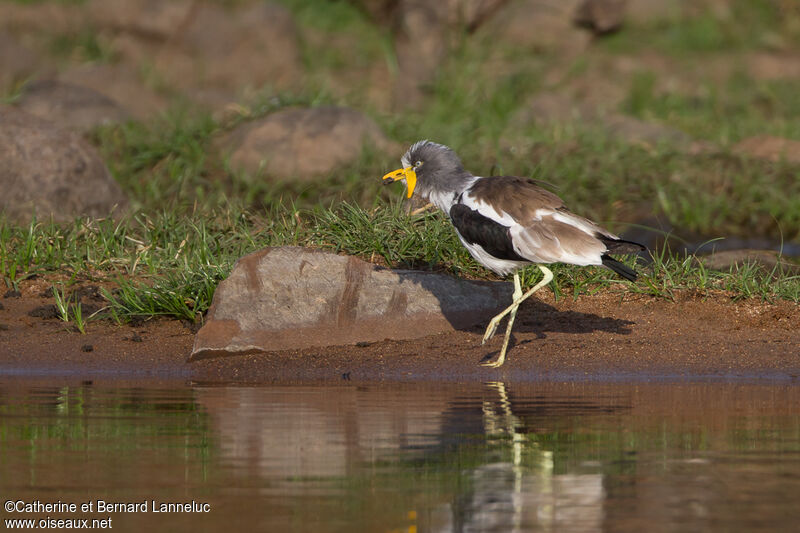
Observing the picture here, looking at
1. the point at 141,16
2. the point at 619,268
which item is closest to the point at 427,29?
the point at 141,16

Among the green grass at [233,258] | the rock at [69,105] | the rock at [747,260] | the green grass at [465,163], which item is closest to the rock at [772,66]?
the green grass at [465,163]

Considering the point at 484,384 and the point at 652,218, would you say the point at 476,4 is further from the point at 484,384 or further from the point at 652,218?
the point at 484,384

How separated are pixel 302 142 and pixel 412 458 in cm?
934

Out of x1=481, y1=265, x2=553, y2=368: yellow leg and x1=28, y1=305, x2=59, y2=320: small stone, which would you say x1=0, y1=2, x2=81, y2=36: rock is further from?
x1=481, y1=265, x2=553, y2=368: yellow leg

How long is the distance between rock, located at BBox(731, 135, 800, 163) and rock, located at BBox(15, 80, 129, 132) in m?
7.97

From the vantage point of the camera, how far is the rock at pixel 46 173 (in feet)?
38.9

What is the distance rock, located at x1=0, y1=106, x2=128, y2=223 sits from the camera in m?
11.9

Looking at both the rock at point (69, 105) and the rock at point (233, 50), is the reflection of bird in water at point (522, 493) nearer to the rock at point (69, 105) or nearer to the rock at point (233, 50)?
the rock at point (69, 105)

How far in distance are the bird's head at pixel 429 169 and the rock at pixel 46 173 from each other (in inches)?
165

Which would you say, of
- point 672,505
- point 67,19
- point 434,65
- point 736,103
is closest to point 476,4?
point 434,65

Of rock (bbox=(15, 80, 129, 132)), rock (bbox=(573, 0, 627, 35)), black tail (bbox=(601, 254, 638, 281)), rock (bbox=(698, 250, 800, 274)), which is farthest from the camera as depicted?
rock (bbox=(573, 0, 627, 35))

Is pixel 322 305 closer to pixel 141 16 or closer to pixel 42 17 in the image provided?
pixel 141 16

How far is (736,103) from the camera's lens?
20.0 meters

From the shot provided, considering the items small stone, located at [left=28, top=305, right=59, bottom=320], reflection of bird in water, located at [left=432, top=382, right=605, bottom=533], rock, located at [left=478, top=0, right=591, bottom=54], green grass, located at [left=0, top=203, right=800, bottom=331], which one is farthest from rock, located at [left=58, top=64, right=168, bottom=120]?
reflection of bird in water, located at [left=432, top=382, right=605, bottom=533]
